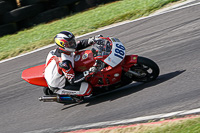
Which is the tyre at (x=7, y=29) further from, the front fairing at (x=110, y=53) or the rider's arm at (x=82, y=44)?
the front fairing at (x=110, y=53)

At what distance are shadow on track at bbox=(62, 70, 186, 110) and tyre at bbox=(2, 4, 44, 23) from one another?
7673 millimetres

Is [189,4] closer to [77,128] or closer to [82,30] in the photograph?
[82,30]

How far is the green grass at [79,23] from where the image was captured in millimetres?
11633

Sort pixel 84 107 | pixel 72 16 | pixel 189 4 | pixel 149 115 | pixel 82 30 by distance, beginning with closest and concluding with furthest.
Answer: pixel 149 115, pixel 84 107, pixel 189 4, pixel 82 30, pixel 72 16

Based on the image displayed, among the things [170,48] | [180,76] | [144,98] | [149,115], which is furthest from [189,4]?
[149,115]

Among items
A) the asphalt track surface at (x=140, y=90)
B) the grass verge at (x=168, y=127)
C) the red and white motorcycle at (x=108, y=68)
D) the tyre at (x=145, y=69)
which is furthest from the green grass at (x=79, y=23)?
the grass verge at (x=168, y=127)

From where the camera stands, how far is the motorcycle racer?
6.15 metres

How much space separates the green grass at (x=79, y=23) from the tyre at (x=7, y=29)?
23 centimetres

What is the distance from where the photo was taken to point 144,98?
19.5 ft

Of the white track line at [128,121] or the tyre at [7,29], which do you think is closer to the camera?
the white track line at [128,121]

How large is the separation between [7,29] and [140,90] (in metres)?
9.36

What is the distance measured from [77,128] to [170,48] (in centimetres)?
350

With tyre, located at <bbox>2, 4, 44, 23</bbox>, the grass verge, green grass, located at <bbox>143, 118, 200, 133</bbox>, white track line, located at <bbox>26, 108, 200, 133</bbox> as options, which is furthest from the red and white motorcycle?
tyre, located at <bbox>2, 4, 44, 23</bbox>

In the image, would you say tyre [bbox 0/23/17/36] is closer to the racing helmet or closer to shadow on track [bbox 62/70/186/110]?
shadow on track [bbox 62/70/186/110]
